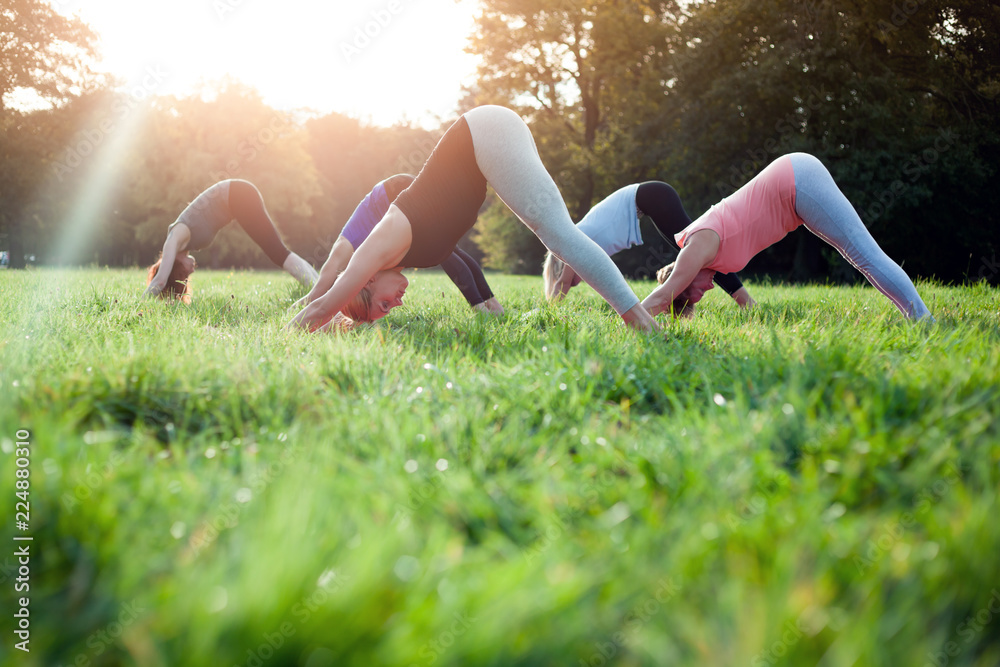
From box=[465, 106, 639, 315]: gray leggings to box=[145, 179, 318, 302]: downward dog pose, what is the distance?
11.8 ft

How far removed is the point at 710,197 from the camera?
1992 cm

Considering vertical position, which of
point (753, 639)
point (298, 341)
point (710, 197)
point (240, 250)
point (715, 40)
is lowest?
point (240, 250)

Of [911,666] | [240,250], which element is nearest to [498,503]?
[911,666]

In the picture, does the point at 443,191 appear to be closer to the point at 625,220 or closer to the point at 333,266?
the point at 333,266

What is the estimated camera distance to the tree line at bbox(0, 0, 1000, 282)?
→ 647 inches

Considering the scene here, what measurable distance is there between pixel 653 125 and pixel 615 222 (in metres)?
17.3

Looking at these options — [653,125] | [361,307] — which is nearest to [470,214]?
[361,307]

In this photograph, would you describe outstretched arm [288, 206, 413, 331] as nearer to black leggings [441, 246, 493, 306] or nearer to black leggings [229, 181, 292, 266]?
black leggings [441, 246, 493, 306]

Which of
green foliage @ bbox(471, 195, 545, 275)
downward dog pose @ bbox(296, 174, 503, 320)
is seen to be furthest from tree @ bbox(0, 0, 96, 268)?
downward dog pose @ bbox(296, 174, 503, 320)

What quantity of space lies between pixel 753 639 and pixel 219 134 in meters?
36.8

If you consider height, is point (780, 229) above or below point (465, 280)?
above

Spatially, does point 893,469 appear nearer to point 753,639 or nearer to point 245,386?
point 753,639

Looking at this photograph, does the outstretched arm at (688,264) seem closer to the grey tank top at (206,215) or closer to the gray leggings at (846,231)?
the gray leggings at (846,231)

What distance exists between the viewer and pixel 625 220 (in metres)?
6.05
